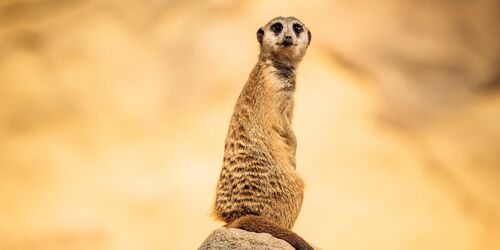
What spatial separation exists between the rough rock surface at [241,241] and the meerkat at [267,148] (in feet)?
0.17

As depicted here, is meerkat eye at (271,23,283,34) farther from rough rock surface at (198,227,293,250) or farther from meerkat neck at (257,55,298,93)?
rough rock surface at (198,227,293,250)

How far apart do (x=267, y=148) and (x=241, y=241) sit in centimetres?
41

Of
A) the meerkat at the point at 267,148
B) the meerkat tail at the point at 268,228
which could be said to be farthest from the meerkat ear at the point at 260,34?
the meerkat tail at the point at 268,228

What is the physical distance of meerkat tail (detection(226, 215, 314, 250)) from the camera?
2475 mm

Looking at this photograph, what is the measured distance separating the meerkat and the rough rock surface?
5 centimetres

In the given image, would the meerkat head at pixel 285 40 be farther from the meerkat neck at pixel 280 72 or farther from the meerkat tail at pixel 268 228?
the meerkat tail at pixel 268 228

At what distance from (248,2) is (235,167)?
5.73 feet

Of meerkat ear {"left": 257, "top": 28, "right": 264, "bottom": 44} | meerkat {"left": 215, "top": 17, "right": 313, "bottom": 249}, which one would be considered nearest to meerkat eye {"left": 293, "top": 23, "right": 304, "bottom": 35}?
meerkat {"left": 215, "top": 17, "right": 313, "bottom": 249}

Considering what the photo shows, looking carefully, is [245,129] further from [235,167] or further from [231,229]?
[231,229]

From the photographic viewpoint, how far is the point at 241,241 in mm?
2443

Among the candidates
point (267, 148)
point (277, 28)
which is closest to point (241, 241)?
point (267, 148)

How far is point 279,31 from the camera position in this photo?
9.64 ft

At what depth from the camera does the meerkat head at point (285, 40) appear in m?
2.92

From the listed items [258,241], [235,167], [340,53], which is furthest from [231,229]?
[340,53]
